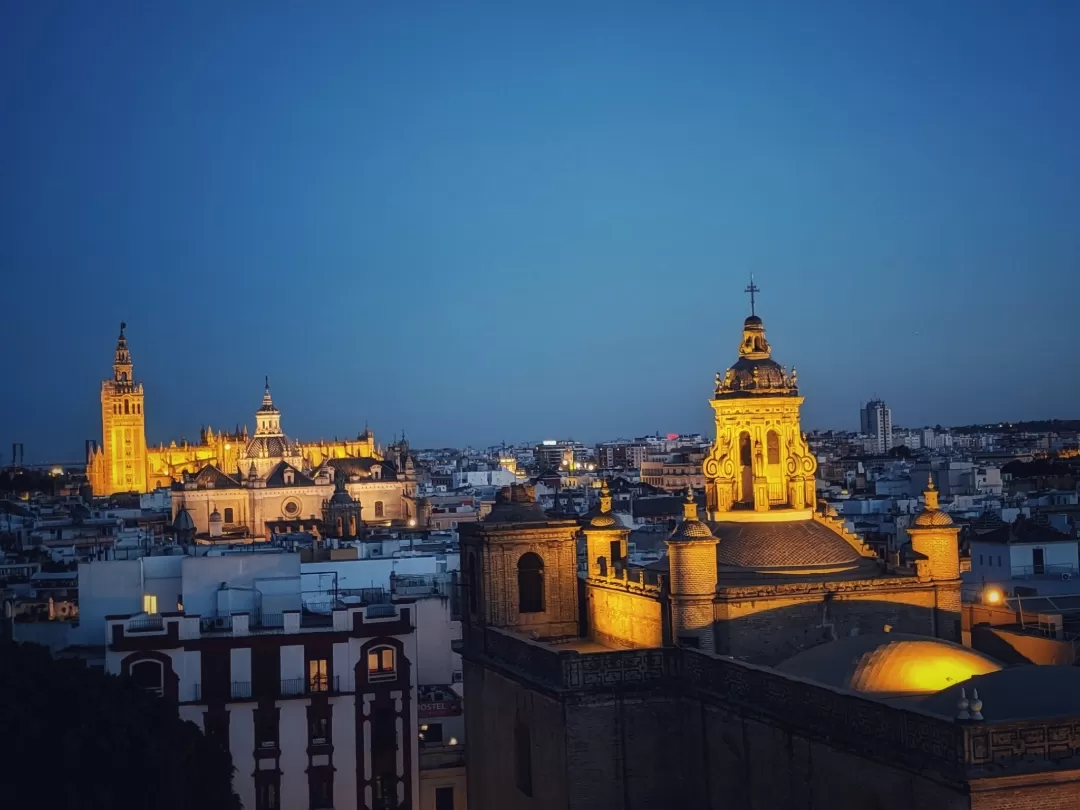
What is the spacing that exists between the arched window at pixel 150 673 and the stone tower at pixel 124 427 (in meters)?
115

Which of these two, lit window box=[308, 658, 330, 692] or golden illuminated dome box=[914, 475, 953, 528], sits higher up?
golden illuminated dome box=[914, 475, 953, 528]

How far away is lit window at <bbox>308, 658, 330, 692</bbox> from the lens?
31.0 m

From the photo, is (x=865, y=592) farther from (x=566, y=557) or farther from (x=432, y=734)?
(x=432, y=734)

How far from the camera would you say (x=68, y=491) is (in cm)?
16375

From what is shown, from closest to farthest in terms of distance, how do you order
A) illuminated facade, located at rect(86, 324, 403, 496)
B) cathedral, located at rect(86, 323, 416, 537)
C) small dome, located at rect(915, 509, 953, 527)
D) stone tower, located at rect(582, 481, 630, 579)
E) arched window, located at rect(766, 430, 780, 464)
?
small dome, located at rect(915, 509, 953, 527) → arched window, located at rect(766, 430, 780, 464) → stone tower, located at rect(582, 481, 630, 579) → cathedral, located at rect(86, 323, 416, 537) → illuminated facade, located at rect(86, 324, 403, 496)

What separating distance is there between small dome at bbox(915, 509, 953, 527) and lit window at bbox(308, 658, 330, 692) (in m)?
12.7

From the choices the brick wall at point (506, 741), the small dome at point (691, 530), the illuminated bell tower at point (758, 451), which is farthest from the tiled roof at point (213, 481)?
the small dome at point (691, 530)

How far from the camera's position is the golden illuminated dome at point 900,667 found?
1761cm

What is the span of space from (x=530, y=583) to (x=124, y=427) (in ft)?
405

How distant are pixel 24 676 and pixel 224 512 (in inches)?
3065

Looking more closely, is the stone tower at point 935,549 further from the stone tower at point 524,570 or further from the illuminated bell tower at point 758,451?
the stone tower at point 524,570

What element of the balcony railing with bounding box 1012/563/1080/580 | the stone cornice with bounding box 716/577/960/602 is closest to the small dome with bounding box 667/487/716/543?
the stone cornice with bounding box 716/577/960/602

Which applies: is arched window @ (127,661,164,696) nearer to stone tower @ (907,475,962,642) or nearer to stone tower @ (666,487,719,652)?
stone tower @ (666,487,719,652)

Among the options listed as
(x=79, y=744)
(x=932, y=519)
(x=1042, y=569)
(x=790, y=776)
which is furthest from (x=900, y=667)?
(x=1042, y=569)
